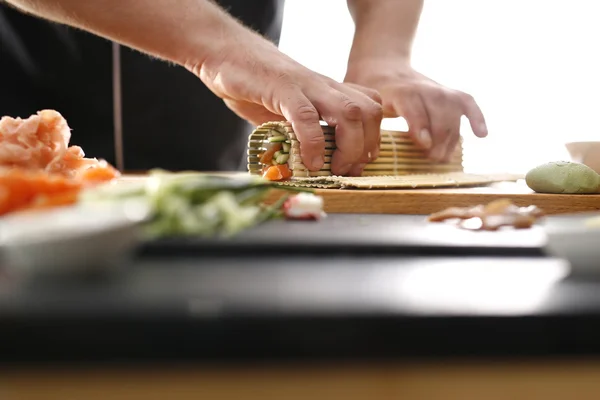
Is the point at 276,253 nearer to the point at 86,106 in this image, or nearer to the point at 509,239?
the point at 509,239

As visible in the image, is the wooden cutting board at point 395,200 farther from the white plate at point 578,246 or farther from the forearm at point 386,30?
the forearm at point 386,30

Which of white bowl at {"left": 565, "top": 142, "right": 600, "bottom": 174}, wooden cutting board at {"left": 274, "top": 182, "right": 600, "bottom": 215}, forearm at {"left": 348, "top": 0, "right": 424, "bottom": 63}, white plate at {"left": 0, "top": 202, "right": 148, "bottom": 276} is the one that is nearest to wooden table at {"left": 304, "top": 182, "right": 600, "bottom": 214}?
wooden cutting board at {"left": 274, "top": 182, "right": 600, "bottom": 215}

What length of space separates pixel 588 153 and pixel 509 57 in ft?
10.4

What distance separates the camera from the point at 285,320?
0.39 metres

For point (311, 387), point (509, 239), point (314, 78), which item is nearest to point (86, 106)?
point (314, 78)

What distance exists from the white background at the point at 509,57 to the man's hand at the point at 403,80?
221 cm

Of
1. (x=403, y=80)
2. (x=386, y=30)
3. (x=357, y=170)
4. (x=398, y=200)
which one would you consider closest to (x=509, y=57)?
(x=386, y=30)

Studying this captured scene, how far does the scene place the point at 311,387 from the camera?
394 mm

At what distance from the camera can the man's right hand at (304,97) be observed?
1.57m

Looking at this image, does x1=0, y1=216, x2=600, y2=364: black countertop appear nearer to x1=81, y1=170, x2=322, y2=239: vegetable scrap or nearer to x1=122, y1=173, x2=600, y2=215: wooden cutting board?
x1=81, y1=170, x2=322, y2=239: vegetable scrap

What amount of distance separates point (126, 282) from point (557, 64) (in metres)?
4.85

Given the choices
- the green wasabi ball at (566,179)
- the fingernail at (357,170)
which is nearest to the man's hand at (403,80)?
the fingernail at (357,170)

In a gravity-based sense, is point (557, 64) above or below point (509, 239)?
above

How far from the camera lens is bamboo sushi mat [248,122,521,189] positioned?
138cm
